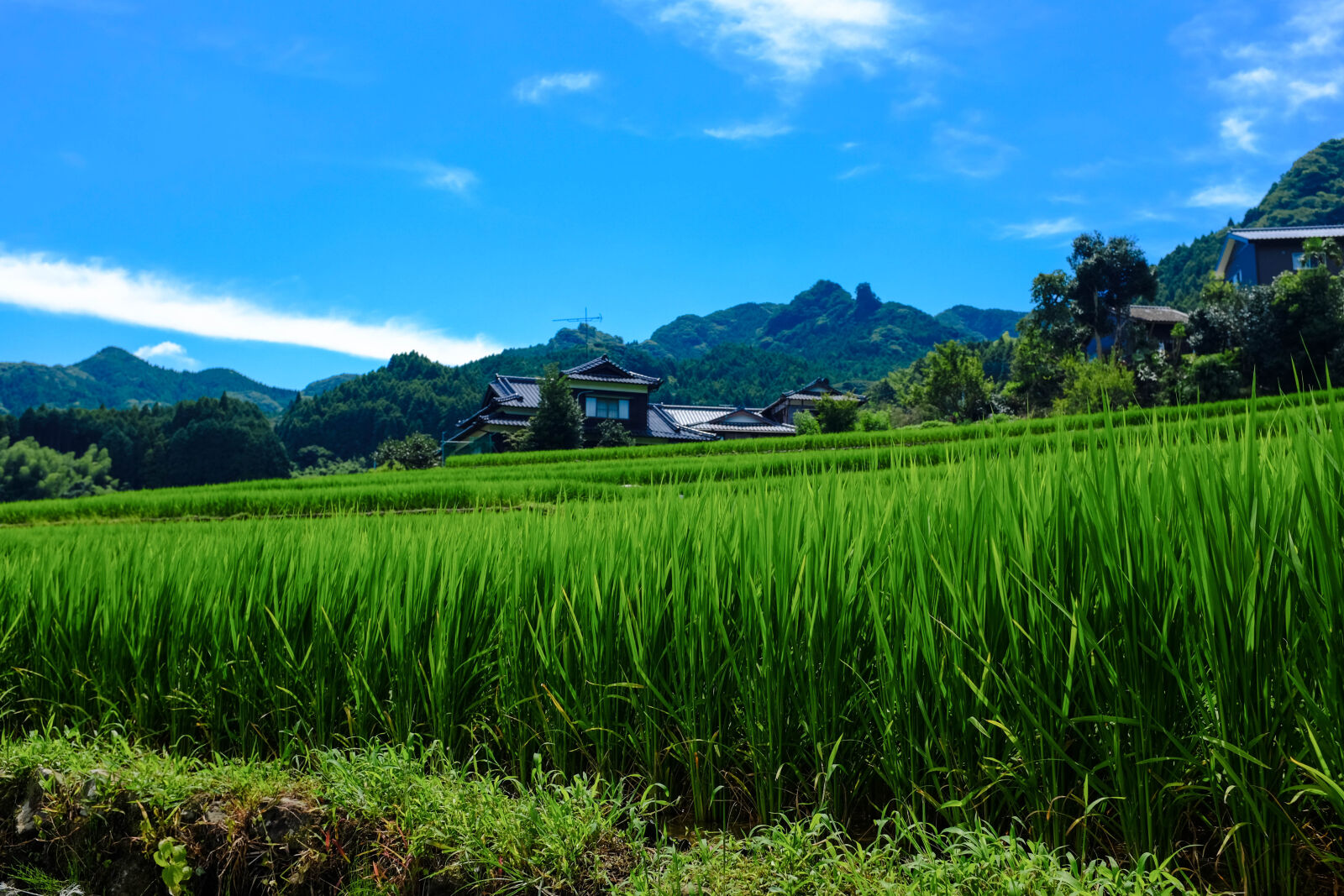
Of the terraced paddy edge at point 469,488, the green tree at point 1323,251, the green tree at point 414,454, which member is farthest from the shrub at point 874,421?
the green tree at point 1323,251

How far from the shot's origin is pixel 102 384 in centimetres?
15925

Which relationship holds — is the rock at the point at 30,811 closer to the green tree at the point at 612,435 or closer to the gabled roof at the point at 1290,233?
the green tree at the point at 612,435

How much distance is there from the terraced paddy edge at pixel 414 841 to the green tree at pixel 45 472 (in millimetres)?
77313

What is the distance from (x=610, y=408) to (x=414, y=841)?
38.4 m

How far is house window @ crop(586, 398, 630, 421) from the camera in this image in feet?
130

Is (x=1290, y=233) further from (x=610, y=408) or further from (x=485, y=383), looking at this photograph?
(x=485, y=383)

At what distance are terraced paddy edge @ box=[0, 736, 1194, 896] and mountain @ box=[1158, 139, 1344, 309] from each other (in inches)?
2682

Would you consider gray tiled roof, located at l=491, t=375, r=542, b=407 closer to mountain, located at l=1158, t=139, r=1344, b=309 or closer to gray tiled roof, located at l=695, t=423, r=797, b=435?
gray tiled roof, located at l=695, t=423, r=797, b=435

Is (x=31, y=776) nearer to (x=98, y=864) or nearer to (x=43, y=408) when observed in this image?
(x=98, y=864)

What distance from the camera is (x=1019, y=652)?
5.42ft

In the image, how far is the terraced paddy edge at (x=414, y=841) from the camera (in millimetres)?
1587

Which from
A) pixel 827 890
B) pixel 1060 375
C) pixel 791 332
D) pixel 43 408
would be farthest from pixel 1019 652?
pixel 791 332

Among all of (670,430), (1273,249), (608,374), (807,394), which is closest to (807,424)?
(670,430)

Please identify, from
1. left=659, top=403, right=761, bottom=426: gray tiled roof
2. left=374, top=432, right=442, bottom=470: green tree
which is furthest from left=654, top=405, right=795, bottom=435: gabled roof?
left=374, top=432, right=442, bottom=470: green tree
